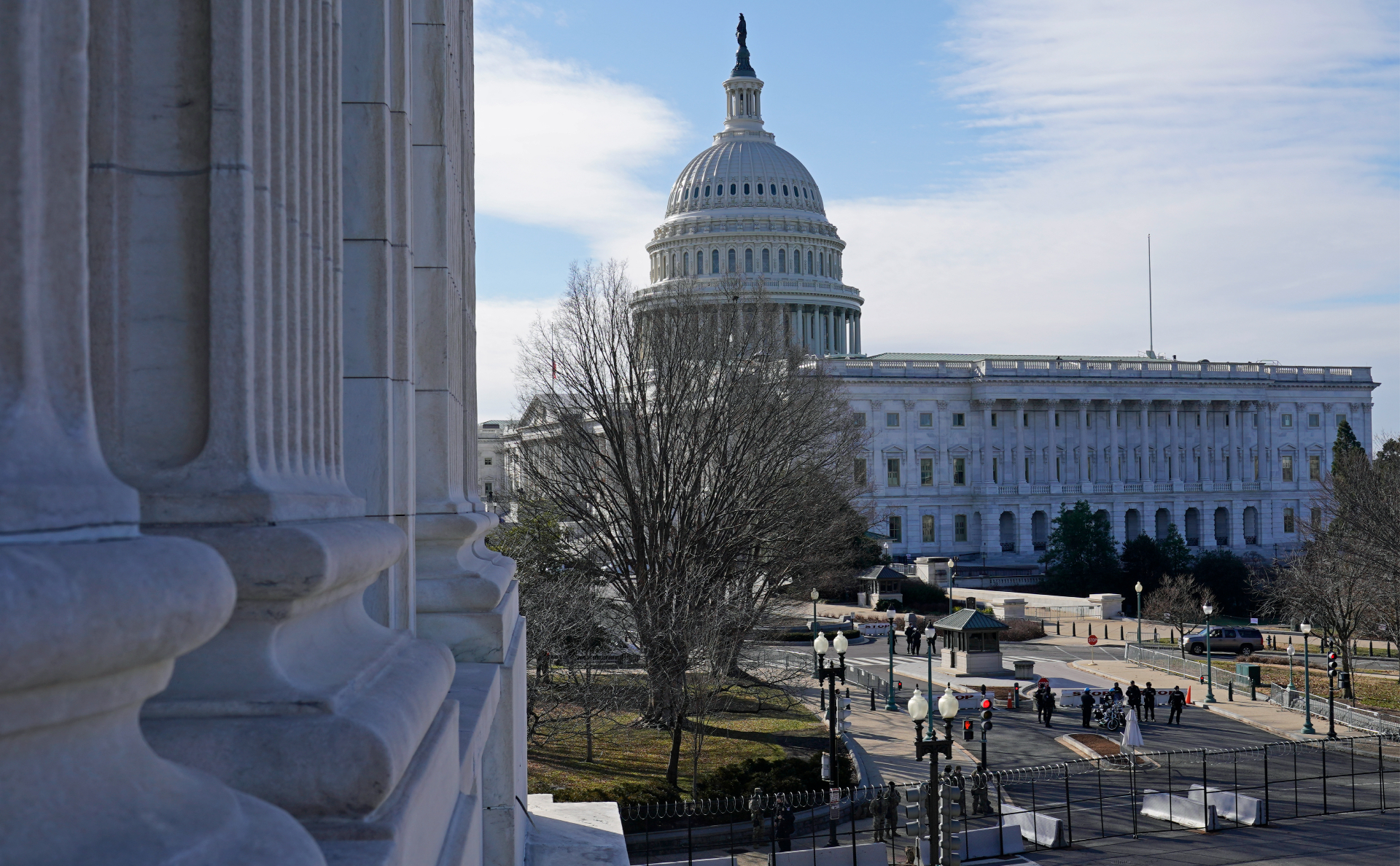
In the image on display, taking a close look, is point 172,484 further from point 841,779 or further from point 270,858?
point 841,779

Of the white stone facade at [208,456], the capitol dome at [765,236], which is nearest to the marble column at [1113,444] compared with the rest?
the capitol dome at [765,236]

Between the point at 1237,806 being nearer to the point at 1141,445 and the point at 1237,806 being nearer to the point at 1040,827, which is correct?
the point at 1040,827

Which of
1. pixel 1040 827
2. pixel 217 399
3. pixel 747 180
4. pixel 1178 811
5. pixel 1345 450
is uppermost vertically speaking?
pixel 747 180

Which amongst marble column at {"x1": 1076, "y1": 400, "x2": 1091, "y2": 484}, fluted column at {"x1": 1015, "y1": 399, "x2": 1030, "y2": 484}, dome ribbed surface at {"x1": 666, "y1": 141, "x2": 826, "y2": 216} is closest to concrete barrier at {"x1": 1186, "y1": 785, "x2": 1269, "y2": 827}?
fluted column at {"x1": 1015, "y1": 399, "x2": 1030, "y2": 484}

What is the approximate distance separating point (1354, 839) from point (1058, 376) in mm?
83672

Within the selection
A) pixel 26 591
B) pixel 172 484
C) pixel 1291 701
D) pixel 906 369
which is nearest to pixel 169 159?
pixel 172 484

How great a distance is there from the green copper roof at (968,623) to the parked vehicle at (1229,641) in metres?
9.37

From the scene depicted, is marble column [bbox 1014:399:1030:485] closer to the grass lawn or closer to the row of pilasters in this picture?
the row of pilasters

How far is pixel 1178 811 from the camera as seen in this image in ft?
80.8

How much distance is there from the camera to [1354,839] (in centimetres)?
2316

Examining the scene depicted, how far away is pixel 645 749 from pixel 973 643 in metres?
18.6

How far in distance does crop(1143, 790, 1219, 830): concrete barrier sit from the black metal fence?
0.07 feet

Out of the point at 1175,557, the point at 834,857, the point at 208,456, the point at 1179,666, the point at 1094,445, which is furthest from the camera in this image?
the point at 1094,445

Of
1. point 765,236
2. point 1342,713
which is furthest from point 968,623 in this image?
point 765,236
